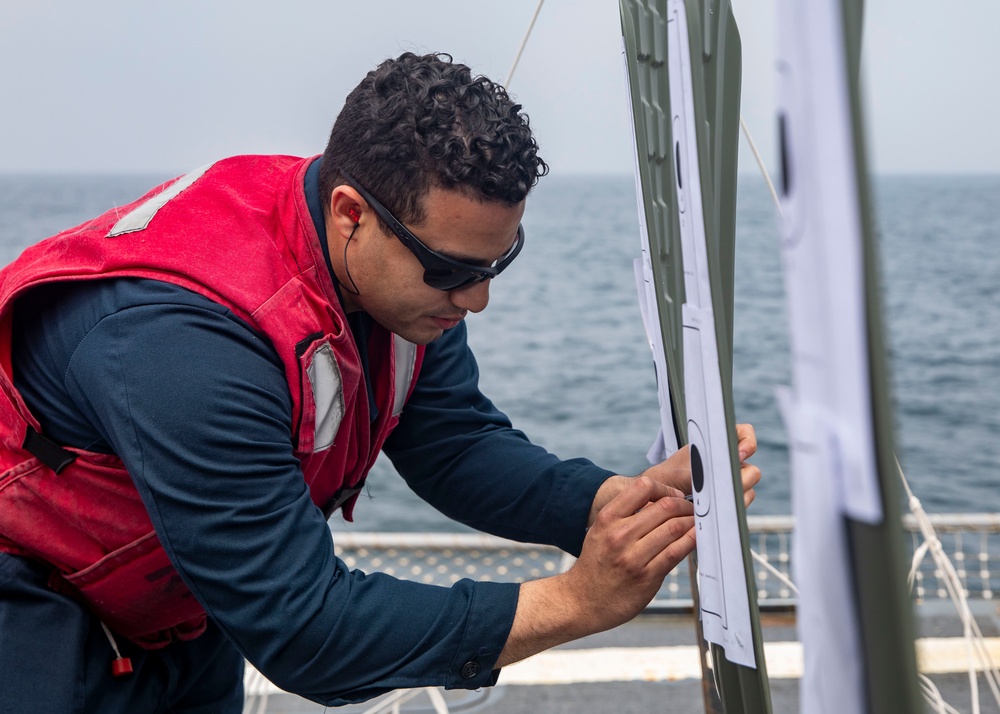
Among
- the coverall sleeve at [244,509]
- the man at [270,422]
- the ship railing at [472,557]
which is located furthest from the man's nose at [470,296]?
the ship railing at [472,557]

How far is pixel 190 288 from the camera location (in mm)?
1047

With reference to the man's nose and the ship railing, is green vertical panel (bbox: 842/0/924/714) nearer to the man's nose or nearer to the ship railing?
the man's nose

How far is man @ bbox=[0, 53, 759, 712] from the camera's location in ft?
3.34

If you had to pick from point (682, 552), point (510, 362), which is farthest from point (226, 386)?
point (510, 362)

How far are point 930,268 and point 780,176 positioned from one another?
3382 cm

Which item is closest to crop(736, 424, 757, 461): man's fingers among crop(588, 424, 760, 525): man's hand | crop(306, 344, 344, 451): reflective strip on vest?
crop(588, 424, 760, 525): man's hand

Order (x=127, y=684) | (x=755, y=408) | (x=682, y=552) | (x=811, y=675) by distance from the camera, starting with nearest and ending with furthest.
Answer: (x=811, y=675) → (x=682, y=552) → (x=127, y=684) → (x=755, y=408)

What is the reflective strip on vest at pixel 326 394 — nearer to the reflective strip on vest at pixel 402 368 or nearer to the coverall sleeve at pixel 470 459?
the reflective strip on vest at pixel 402 368

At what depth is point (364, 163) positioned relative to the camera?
1178 mm

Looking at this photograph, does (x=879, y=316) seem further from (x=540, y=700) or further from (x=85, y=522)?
(x=540, y=700)

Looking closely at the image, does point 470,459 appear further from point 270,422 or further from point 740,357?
point 740,357

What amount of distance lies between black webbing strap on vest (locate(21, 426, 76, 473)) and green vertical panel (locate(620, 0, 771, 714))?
688mm

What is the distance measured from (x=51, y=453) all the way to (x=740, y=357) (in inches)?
756

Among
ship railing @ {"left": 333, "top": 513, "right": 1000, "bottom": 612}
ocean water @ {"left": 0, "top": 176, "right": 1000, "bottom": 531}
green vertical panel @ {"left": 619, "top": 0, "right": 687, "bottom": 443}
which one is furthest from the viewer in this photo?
ocean water @ {"left": 0, "top": 176, "right": 1000, "bottom": 531}
